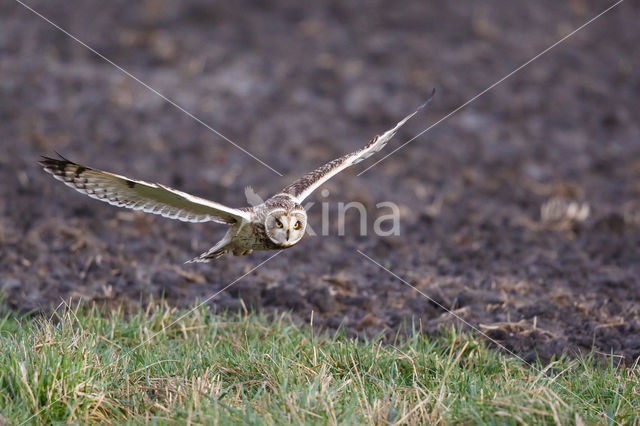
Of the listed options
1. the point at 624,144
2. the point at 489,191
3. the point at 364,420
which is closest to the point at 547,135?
the point at 624,144

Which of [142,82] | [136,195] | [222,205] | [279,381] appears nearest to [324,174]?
[222,205]

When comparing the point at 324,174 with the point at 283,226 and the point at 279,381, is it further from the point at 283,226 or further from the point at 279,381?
the point at 279,381

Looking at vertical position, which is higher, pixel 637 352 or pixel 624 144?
pixel 624 144

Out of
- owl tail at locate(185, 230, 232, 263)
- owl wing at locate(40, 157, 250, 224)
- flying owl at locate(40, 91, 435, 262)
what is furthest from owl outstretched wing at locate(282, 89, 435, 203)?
owl tail at locate(185, 230, 232, 263)

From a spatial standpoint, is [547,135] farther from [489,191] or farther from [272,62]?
[272,62]

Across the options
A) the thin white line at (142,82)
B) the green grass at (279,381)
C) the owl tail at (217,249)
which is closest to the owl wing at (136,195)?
the owl tail at (217,249)

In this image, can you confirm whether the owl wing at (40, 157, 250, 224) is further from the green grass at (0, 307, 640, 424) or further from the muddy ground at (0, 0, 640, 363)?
the muddy ground at (0, 0, 640, 363)

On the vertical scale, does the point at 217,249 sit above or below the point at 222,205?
below
